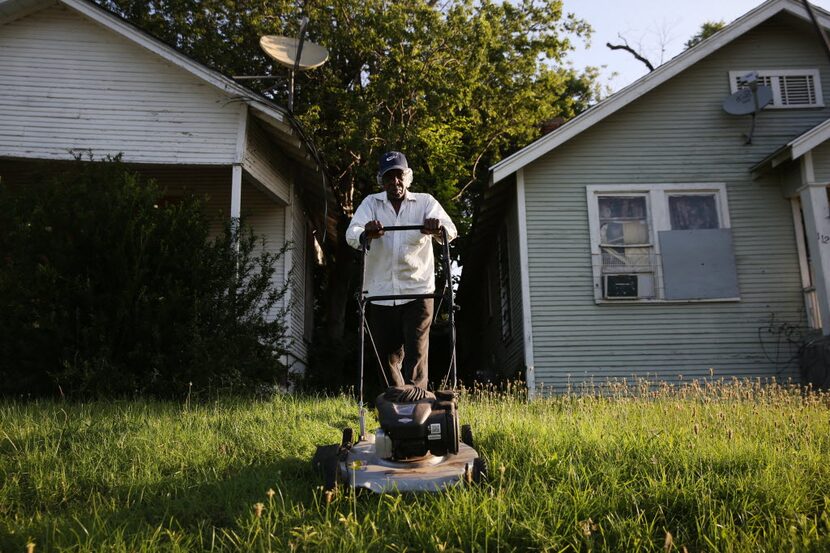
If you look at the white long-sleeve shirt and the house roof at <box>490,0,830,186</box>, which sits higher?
the house roof at <box>490,0,830,186</box>

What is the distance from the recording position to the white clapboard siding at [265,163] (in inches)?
541

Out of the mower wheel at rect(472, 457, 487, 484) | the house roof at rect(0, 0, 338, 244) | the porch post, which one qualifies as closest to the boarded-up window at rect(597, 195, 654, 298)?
the porch post

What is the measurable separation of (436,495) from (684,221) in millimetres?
10192

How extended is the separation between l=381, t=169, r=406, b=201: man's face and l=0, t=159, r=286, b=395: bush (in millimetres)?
3575

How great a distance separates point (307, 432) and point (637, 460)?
264cm

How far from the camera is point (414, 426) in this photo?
4.78 meters

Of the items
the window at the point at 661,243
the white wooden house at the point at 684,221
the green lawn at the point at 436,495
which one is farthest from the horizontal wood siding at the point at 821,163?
the green lawn at the point at 436,495

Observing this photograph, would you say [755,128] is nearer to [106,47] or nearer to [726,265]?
[726,265]

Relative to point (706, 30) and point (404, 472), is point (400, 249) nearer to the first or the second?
point (404, 472)

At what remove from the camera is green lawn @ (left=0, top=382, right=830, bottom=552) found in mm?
4293

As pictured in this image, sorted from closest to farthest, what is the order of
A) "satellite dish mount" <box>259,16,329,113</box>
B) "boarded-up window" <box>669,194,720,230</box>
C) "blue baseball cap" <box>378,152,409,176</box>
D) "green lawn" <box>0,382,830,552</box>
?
"green lawn" <box>0,382,830,552</box> → "blue baseball cap" <box>378,152,409,176</box> → "boarded-up window" <box>669,194,720,230</box> → "satellite dish mount" <box>259,16,329,113</box>

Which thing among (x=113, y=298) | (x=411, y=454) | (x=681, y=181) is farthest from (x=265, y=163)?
(x=411, y=454)

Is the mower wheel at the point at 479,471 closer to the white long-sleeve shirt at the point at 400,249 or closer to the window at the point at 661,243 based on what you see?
the white long-sleeve shirt at the point at 400,249

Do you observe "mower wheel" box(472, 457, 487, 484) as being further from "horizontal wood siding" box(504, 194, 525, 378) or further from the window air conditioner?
the window air conditioner
